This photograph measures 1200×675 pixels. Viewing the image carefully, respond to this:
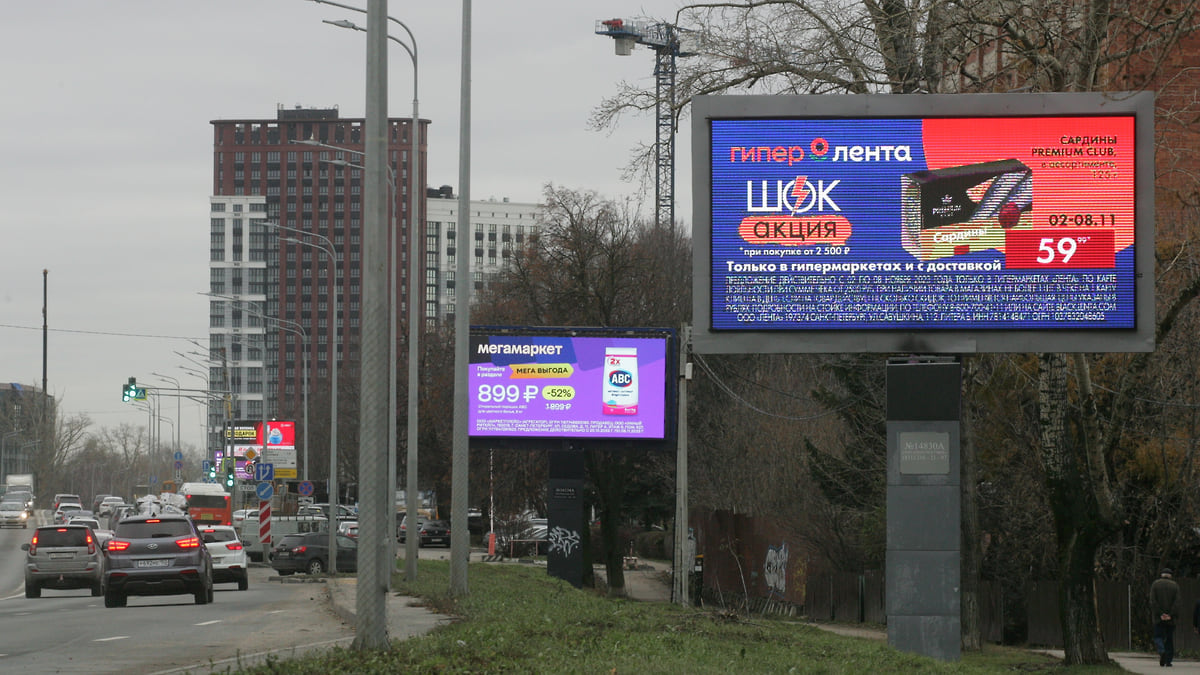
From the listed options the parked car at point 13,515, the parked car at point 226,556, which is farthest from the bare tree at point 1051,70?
the parked car at point 13,515

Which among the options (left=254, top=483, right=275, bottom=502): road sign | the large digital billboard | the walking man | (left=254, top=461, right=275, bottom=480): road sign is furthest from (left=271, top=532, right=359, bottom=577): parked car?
the large digital billboard

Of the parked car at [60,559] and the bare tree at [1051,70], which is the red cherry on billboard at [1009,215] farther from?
the parked car at [60,559]

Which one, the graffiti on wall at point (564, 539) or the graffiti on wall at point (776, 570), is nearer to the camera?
the graffiti on wall at point (564, 539)

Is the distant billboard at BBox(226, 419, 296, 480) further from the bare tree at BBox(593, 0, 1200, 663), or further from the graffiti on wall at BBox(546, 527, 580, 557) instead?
the bare tree at BBox(593, 0, 1200, 663)

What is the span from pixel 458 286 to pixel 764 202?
8487mm

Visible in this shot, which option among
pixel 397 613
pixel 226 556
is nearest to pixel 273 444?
pixel 226 556

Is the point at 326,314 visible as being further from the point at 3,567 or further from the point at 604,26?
the point at 3,567

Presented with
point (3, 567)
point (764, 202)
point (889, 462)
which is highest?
point (764, 202)

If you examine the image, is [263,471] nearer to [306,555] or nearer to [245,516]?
[306,555]

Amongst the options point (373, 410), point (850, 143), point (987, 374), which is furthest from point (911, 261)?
point (987, 374)

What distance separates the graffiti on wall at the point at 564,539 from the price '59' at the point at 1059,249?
24.2 m

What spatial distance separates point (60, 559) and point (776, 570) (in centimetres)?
1952

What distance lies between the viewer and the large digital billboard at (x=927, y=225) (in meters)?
18.7

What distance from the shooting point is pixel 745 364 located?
181 feet
